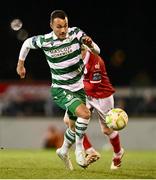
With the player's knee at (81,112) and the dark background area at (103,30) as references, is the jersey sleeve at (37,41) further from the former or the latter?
the dark background area at (103,30)

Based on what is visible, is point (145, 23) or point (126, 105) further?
point (145, 23)

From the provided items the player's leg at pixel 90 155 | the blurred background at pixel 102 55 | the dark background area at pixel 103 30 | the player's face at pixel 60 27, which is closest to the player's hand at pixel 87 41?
the player's face at pixel 60 27

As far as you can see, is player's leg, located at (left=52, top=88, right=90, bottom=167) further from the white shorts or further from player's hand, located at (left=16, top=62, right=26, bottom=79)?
the white shorts

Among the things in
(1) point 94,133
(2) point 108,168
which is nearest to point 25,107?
(1) point 94,133

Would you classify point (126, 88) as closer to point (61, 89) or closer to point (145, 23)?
point (145, 23)

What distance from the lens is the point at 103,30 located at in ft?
93.7

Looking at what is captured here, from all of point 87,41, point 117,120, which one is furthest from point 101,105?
point 87,41

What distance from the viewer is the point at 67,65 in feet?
32.4

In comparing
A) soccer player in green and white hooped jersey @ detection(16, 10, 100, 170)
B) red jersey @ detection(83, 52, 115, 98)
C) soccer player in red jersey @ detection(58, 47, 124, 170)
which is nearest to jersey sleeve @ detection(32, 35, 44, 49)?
soccer player in green and white hooped jersey @ detection(16, 10, 100, 170)

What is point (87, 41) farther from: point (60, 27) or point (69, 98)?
point (69, 98)

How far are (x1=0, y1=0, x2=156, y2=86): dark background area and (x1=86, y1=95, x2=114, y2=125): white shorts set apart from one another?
43.5 ft

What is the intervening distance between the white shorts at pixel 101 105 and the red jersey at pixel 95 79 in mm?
63

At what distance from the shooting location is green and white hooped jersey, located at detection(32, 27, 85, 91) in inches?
387

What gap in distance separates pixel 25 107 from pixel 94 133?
2.41 m
